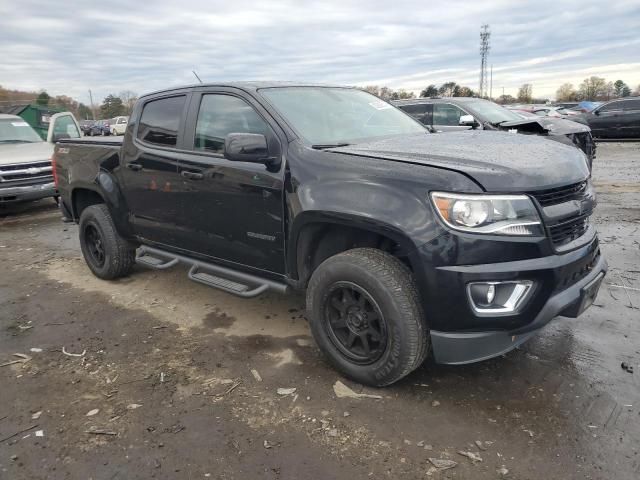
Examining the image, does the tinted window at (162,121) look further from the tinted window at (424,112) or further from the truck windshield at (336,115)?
the tinted window at (424,112)

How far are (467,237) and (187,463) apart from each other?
177 cm

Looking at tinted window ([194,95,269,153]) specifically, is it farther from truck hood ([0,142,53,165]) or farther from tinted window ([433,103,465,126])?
tinted window ([433,103,465,126])

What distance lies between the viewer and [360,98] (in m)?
4.46

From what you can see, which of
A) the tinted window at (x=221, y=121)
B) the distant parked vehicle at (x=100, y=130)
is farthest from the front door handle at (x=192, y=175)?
the distant parked vehicle at (x=100, y=130)

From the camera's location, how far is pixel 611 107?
18672mm

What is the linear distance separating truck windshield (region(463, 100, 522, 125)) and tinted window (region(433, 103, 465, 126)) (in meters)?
0.21

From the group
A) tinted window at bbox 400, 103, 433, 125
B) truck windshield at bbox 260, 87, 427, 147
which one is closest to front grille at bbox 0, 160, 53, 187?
tinted window at bbox 400, 103, 433, 125

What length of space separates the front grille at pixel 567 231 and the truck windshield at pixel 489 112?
6.61 m

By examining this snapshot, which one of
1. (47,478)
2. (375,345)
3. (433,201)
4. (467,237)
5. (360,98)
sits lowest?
(47,478)

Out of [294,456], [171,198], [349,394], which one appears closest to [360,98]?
[171,198]

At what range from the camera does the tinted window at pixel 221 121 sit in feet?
12.2

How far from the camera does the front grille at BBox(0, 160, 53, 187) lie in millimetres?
8805

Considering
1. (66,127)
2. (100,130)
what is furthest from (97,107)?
(66,127)

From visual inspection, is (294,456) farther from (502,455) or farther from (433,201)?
(433,201)
